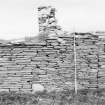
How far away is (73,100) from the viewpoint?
7.33 meters

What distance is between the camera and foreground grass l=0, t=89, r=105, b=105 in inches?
286

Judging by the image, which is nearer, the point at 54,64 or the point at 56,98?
the point at 56,98

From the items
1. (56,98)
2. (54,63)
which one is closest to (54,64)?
(54,63)

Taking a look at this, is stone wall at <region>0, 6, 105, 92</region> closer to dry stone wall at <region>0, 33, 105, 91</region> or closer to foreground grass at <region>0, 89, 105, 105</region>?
dry stone wall at <region>0, 33, 105, 91</region>

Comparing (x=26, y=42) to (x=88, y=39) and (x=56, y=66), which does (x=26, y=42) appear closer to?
(x=56, y=66)

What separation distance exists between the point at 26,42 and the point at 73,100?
2.19 meters

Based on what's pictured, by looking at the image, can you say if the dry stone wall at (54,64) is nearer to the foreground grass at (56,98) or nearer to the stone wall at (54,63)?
the stone wall at (54,63)

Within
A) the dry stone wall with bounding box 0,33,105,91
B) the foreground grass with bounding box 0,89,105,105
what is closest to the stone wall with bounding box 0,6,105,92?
the dry stone wall with bounding box 0,33,105,91

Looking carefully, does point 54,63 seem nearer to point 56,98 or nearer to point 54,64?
point 54,64

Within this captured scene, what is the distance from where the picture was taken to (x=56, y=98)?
24.8 feet

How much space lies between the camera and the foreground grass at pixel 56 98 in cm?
726

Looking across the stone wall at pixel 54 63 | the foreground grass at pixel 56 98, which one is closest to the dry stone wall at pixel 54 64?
the stone wall at pixel 54 63

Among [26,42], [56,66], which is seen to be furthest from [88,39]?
[26,42]

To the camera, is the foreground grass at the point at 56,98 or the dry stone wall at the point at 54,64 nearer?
the foreground grass at the point at 56,98
